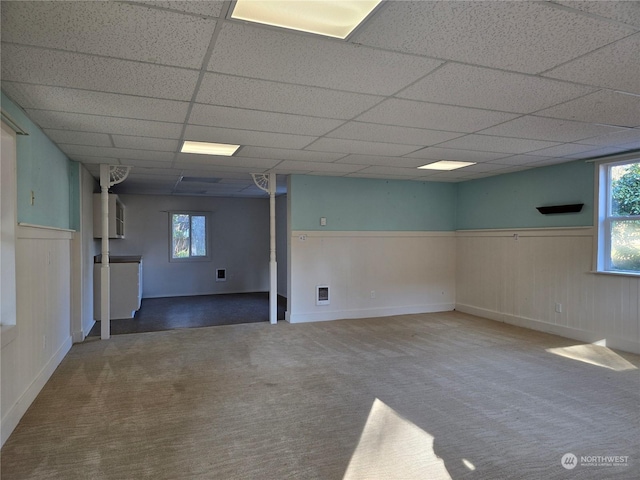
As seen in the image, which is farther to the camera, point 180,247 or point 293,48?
point 180,247

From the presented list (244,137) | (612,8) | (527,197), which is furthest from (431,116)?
(527,197)

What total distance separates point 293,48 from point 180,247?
310 inches

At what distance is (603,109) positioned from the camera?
114 inches

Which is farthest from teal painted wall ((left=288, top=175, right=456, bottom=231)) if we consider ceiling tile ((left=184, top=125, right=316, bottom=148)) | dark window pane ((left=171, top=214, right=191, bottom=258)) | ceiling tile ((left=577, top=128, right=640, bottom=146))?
dark window pane ((left=171, top=214, right=191, bottom=258))

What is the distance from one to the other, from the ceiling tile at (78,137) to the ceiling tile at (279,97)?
5.07 feet

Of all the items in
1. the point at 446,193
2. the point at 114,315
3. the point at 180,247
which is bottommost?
the point at 114,315

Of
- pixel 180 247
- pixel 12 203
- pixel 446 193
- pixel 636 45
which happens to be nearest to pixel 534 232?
pixel 446 193

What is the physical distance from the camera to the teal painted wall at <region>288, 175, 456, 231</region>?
19.7 ft

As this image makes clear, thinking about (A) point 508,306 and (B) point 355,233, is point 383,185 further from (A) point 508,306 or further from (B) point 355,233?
(A) point 508,306

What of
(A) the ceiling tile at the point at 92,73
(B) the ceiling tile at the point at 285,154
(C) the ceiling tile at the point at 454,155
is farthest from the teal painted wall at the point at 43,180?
(C) the ceiling tile at the point at 454,155

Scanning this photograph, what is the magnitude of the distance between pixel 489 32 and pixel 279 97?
4.46 ft

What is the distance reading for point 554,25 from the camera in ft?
A: 5.79

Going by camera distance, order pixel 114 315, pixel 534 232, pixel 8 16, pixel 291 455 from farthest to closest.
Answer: pixel 114 315, pixel 534 232, pixel 291 455, pixel 8 16

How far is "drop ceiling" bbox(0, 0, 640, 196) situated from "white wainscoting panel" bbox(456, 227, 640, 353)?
1461 mm
